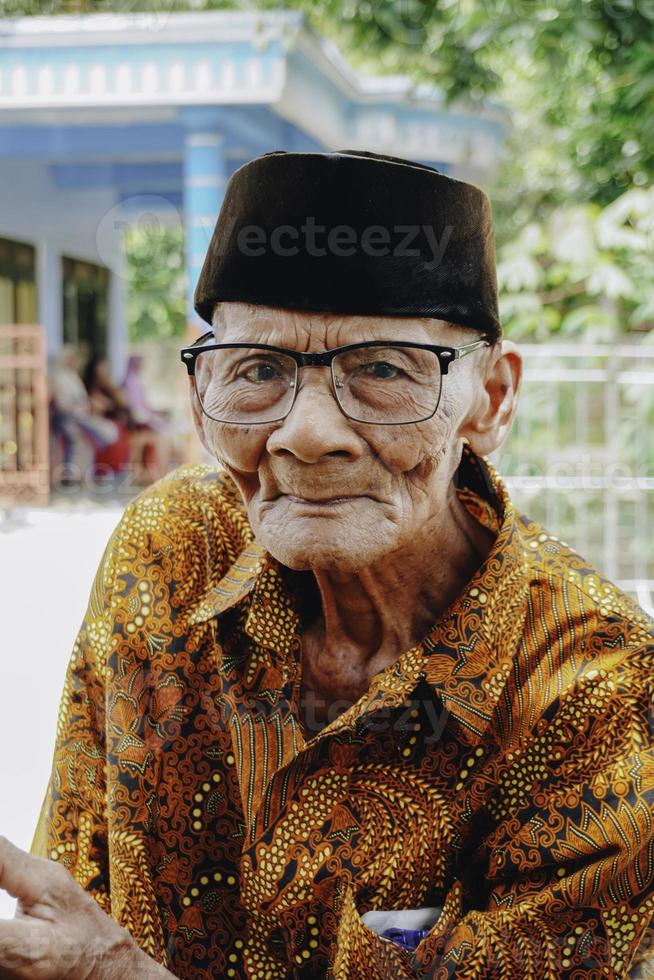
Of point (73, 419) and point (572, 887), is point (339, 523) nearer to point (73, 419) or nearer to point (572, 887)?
point (572, 887)

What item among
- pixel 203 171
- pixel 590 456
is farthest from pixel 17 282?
pixel 590 456

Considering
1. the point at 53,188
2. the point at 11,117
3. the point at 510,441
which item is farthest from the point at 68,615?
the point at 53,188

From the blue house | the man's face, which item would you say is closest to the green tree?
the blue house

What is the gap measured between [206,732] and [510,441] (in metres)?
5.82

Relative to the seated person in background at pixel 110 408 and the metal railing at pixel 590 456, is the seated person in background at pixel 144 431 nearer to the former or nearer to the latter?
the seated person in background at pixel 110 408

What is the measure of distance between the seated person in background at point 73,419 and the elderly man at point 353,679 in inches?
359

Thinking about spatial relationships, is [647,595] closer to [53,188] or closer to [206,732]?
[206,732]

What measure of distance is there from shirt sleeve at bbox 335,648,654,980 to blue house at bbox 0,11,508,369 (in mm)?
4895

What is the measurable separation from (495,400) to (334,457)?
31cm

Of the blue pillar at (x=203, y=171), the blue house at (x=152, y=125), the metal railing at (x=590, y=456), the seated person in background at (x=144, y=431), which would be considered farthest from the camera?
the seated person in background at (x=144, y=431)

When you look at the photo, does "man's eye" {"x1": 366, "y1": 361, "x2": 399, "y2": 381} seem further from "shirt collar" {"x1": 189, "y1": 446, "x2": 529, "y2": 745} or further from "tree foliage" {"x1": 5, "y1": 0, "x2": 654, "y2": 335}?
"tree foliage" {"x1": 5, "y1": 0, "x2": 654, "y2": 335}

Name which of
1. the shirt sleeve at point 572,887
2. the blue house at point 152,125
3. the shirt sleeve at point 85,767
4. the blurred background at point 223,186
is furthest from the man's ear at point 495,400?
the blue house at point 152,125

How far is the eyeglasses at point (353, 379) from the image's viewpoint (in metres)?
1.22

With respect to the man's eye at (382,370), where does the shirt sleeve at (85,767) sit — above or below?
below
